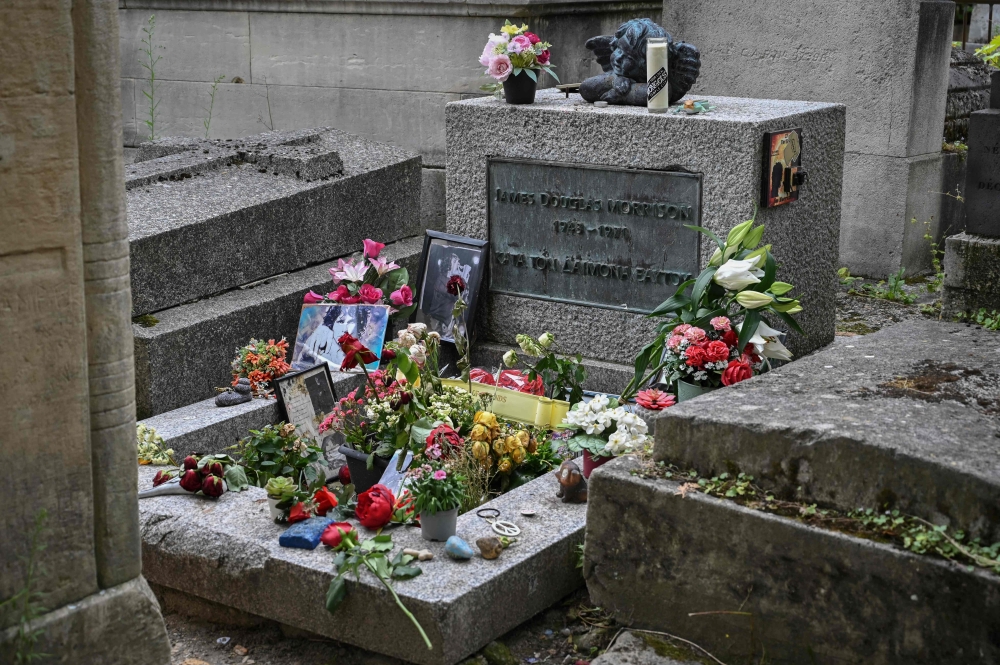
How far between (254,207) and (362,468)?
182cm

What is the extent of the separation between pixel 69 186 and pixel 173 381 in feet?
8.30

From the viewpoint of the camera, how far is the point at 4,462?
2529 millimetres

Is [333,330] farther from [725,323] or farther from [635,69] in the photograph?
[725,323]

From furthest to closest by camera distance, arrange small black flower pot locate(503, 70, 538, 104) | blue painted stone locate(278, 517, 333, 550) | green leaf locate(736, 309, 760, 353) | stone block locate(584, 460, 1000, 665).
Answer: small black flower pot locate(503, 70, 538, 104) → green leaf locate(736, 309, 760, 353) → blue painted stone locate(278, 517, 333, 550) → stone block locate(584, 460, 1000, 665)

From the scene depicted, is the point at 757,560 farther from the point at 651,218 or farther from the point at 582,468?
the point at 651,218

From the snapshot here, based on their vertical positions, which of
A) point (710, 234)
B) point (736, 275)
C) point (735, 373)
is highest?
point (710, 234)

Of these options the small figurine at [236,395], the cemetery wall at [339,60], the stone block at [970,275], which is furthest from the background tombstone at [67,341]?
the cemetery wall at [339,60]

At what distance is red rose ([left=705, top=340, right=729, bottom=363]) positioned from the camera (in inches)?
165

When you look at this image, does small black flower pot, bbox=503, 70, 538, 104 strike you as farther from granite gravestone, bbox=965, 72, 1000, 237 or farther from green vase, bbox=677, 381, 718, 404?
granite gravestone, bbox=965, 72, 1000, 237

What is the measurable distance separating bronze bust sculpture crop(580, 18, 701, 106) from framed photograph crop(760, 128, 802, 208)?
19.9 inches

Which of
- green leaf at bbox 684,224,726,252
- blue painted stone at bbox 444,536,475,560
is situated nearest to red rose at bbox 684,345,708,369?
green leaf at bbox 684,224,726,252

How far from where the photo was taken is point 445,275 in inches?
219

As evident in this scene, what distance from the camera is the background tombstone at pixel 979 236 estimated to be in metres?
5.04

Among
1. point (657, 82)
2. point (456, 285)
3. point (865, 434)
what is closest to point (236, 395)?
point (456, 285)
